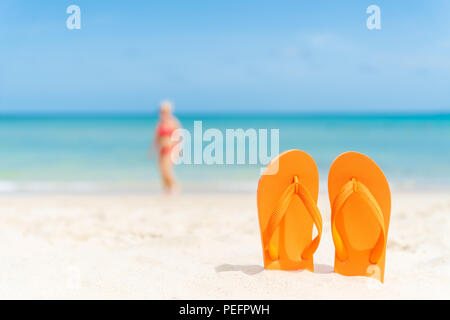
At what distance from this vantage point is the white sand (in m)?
2.36

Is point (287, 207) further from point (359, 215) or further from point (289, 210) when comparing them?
point (359, 215)

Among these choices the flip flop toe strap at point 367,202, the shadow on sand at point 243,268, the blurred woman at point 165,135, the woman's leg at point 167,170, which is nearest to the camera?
the flip flop toe strap at point 367,202

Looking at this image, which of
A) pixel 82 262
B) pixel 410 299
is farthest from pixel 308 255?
pixel 82 262

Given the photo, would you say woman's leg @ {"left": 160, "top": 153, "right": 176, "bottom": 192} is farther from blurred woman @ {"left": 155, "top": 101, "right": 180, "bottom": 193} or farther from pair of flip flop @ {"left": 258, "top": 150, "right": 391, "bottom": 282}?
pair of flip flop @ {"left": 258, "top": 150, "right": 391, "bottom": 282}

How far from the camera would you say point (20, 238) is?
11.1 feet

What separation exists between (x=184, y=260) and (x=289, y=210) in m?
0.77

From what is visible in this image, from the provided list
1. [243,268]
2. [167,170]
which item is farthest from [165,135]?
[243,268]

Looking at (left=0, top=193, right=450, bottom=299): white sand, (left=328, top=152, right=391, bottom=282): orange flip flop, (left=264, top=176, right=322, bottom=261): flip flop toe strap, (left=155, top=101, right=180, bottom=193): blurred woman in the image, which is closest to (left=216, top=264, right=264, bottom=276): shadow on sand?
(left=0, top=193, right=450, bottom=299): white sand

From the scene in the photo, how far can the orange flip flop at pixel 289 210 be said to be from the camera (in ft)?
7.94

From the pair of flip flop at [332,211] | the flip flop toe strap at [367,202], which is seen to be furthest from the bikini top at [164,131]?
the flip flop toe strap at [367,202]

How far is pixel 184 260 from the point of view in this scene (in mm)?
2891

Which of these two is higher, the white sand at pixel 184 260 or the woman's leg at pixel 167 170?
the woman's leg at pixel 167 170

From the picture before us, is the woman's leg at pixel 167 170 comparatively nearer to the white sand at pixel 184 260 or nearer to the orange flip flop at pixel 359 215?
the white sand at pixel 184 260

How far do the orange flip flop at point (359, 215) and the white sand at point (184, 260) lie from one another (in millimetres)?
93
